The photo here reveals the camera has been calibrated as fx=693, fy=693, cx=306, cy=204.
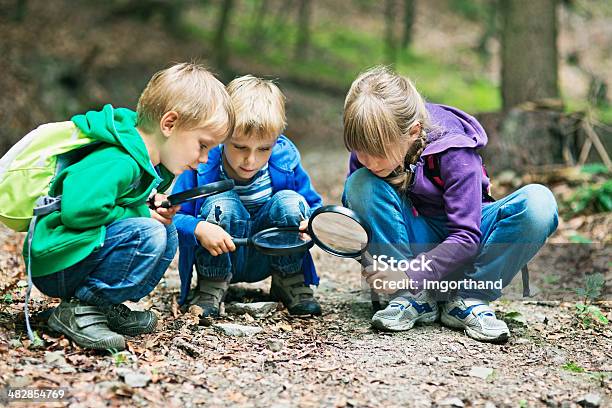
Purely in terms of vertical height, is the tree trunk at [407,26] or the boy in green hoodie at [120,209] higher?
the tree trunk at [407,26]

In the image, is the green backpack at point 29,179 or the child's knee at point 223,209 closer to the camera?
the green backpack at point 29,179

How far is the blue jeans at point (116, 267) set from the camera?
2.63 meters

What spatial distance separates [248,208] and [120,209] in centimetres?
77

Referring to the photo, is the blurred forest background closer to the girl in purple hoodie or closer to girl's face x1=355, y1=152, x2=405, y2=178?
the girl in purple hoodie

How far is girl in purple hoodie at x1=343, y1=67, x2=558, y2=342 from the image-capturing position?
119 inches

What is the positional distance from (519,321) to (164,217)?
174 cm

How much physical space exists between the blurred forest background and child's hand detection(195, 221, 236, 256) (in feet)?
3.99

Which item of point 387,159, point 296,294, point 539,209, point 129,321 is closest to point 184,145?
point 129,321

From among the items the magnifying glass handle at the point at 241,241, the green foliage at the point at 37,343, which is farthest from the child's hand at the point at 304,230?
the green foliage at the point at 37,343

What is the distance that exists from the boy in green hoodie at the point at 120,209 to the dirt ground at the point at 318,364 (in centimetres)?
15

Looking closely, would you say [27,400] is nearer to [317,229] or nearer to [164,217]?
[164,217]

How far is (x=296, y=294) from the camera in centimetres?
338

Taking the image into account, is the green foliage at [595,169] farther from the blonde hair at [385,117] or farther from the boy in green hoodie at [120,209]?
the boy in green hoodie at [120,209]

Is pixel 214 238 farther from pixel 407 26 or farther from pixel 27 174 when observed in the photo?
pixel 407 26
